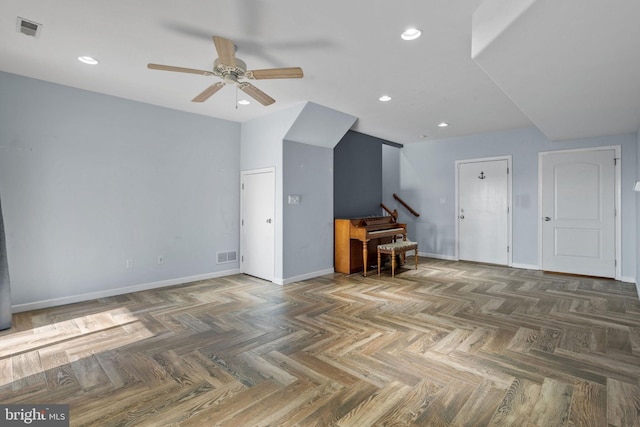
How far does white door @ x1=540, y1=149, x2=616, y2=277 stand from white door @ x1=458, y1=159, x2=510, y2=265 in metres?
0.64

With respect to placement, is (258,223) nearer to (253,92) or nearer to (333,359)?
(253,92)

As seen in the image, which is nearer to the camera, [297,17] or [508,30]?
[508,30]

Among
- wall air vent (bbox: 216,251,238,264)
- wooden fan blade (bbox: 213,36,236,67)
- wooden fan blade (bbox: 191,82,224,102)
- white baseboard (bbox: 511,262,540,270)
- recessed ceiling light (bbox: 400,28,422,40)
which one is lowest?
white baseboard (bbox: 511,262,540,270)

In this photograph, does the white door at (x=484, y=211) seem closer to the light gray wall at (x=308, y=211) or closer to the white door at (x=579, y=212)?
the white door at (x=579, y=212)

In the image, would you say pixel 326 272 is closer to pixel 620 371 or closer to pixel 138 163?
pixel 138 163

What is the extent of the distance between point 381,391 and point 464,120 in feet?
15.1

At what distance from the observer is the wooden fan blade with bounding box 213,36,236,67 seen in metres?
2.28

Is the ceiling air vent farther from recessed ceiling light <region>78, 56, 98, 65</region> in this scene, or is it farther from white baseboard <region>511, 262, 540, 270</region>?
white baseboard <region>511, 262, 540, 270</region>

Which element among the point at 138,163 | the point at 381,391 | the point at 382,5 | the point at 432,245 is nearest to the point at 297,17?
the point at 382,5

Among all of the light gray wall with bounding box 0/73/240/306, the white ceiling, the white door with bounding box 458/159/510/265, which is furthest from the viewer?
the white door with bounding box 458/159/510/265

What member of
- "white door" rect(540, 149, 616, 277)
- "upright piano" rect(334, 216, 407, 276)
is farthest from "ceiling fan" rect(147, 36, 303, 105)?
"white door" rect(540, 149, 616, 277)

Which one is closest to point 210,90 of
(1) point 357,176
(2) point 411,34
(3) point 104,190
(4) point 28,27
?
(4) point 28,27

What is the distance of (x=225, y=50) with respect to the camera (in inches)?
94.7

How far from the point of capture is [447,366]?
2.45m
